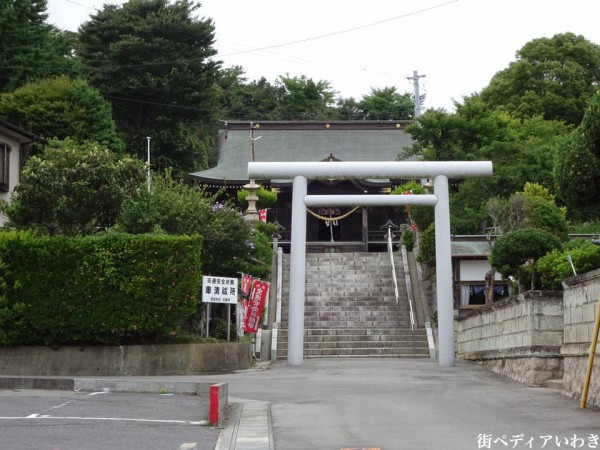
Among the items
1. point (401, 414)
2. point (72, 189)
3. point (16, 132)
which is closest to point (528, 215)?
point (72, 189)

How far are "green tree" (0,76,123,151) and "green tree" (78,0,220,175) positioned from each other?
5293mm

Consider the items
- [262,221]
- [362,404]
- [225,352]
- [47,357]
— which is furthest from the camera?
[262,221]

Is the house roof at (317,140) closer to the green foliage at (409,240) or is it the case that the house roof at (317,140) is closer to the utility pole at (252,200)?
the utility pole at (252,200)

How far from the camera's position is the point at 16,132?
3042 centimetres

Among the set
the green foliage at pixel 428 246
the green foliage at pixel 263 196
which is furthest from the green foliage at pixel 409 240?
the green foliage at pixel 263 196

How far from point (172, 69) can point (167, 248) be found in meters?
26.6

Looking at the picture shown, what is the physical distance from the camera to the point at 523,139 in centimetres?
3778

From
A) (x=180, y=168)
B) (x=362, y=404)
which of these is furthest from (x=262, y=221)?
(x=362, y=404)

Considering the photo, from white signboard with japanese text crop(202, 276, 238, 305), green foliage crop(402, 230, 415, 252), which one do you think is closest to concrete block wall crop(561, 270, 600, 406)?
white signboard with japanese text crop(202, 276, 238, 305)

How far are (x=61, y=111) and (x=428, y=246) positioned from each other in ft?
55.2

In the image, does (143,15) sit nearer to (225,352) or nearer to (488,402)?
(225,352)

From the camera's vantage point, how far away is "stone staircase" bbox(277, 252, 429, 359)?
25.8 metres

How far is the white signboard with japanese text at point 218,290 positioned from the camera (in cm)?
2038

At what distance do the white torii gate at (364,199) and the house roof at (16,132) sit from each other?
1138cm
